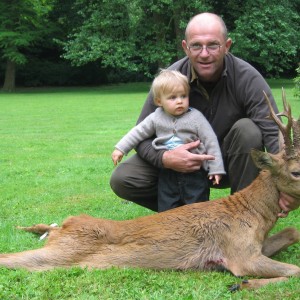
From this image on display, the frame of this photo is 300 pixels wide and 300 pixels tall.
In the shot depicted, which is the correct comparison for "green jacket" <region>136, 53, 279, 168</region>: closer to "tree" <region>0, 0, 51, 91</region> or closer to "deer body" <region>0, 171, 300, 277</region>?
"deer body" <region>0, 171, 300, 277</region>

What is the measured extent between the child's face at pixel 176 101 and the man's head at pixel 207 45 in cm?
35

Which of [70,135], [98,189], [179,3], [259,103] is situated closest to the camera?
[259,103]

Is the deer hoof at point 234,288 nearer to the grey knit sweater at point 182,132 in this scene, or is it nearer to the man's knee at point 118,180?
the grey knit sweater at point 182,132

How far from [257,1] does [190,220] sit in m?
34.6

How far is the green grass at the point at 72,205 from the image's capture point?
4508 millimetres

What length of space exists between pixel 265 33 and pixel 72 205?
30485 mm

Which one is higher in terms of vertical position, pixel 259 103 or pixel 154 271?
pixel 259 103

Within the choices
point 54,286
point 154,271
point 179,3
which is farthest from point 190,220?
point 179,3

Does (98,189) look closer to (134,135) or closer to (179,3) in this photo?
(134,135)

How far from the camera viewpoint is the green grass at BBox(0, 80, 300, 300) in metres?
4.51

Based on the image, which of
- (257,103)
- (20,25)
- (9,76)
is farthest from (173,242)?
(9,76)

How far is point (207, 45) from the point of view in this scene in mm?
5965

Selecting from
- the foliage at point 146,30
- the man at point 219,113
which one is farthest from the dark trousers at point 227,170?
the foliage at point 146,30

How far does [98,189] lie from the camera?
8.94 meters
